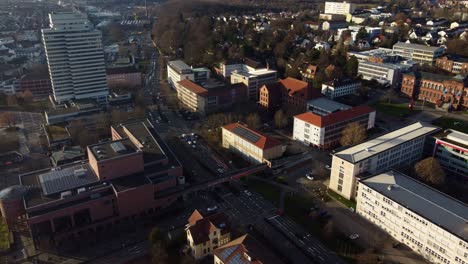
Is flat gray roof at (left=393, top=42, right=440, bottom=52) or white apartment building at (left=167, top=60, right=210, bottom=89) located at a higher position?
flat gray roof at (left=393, top=42, right=440, bottom=52)

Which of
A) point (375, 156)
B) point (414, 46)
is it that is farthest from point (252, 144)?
point (414, 46)

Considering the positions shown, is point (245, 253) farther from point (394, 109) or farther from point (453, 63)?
point (453, 63)

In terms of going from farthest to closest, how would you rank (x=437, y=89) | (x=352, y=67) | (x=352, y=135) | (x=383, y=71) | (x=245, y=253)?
(x=352, y=67)
(x=383, y=71)
(x=437, y=89)
(x=352, y=135)
(x=245, y=253)

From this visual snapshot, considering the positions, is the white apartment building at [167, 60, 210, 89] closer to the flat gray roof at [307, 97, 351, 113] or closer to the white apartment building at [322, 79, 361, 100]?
the white apartment building at [322, 79, 361, 100]

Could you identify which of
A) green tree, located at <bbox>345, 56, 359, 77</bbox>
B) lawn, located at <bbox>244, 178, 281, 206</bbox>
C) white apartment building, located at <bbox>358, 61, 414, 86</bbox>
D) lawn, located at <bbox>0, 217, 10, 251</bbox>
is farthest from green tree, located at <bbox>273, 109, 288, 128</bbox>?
lawn, located at <bbox>0, 217, 10, 251</bbox>

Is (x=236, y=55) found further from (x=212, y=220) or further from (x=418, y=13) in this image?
(x=418, y=13)

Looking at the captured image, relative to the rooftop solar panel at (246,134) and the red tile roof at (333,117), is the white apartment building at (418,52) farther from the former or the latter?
the rooftop solar panel at (246,134)
